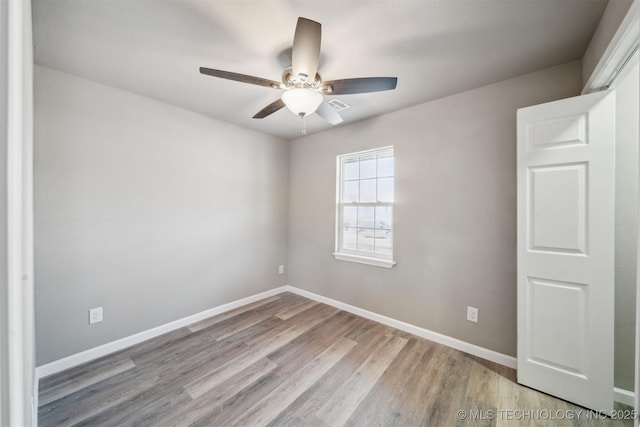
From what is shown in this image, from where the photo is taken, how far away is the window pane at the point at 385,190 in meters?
2.93

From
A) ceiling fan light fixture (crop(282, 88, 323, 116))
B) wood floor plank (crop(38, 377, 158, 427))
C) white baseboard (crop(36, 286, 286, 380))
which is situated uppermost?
ceiling fan light fixture (crop(282, 88, 323, 116))

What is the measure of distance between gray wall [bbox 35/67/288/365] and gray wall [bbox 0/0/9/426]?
6.56ft

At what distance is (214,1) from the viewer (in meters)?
1.36

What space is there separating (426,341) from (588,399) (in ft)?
3.65

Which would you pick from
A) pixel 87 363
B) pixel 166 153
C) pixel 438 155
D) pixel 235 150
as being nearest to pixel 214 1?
pixel 166 153

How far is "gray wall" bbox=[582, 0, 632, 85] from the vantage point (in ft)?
3.98

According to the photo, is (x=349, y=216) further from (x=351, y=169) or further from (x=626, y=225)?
(x=626, y=225)

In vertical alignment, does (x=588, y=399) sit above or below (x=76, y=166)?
below

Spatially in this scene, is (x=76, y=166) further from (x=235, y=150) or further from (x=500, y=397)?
(x=500, y=397)

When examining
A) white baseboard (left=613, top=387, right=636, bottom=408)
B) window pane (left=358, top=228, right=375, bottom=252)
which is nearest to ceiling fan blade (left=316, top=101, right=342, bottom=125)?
window pane (left=358, top=228, right=375, bottom=252)

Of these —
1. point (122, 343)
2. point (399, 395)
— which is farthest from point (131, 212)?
point (399, 395)

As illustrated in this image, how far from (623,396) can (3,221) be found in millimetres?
3269

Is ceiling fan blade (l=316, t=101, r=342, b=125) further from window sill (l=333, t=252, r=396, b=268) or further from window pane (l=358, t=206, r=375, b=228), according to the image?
window sill (l=333, t=252, r=396, b=268)

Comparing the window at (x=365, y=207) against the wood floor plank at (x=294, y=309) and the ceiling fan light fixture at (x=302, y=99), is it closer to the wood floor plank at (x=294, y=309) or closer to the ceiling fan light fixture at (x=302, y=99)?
the wood floor plank at (x=294, y=309)
